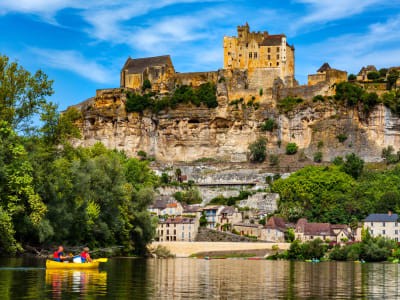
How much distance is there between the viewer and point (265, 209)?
2913 inches

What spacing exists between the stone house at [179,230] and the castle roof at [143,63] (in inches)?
1394

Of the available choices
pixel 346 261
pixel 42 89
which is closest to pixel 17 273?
pixel 42 89

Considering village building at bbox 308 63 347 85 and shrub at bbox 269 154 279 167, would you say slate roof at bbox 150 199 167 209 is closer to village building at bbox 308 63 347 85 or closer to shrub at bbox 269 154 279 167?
shrub at bbox 269 154 279 167

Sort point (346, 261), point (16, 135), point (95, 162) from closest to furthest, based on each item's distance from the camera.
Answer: point (16, 135) → point (95, 162) → point (346, 261)

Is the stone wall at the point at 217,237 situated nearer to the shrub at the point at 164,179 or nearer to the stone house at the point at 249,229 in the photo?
the stone house at the point at 249,229

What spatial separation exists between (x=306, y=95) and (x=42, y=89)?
58.3 meters

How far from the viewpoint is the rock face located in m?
84.9

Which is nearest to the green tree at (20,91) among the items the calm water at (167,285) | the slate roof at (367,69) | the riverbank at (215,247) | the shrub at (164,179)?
the calm water at (167,285)

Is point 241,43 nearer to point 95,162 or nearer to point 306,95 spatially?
point 306,95

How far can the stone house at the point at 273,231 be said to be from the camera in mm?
62906

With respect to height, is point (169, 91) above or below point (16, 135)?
above

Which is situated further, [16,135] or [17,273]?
[16,135]

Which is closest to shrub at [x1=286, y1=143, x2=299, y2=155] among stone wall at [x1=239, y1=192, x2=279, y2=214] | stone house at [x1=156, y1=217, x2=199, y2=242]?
stone wall at [x1=239, y1=192, x2=279, y2=214]

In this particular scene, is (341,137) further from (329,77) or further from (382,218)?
(382,218)
